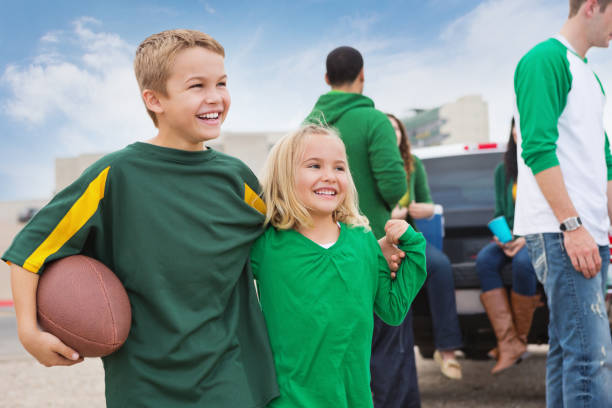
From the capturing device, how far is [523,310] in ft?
13.5

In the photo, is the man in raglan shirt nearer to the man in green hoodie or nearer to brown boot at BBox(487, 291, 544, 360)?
the man in green hoodie

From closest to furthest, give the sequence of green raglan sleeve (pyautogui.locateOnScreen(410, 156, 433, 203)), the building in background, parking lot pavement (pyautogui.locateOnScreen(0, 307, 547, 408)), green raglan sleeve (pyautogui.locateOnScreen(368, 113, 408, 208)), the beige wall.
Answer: green raglan sleeve (pyautogui.locateOnScreen(368, 113, 408, 208)), green raglan sleeve (pyautogui.locateOnScreen(410, 156, 433, 203)), parking lot pavement (pyautogui.locateOnScreen(0, 307, 547, 408)), the beige wall, the building in background

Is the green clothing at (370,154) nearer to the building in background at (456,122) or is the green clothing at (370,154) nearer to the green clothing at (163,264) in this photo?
the green clothing at (163,264)

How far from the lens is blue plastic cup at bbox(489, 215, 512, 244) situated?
4.25 meters

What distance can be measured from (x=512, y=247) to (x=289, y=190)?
237 cm

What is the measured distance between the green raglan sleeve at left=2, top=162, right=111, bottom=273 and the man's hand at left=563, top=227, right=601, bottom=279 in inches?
80.8

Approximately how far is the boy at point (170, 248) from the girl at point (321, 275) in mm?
96

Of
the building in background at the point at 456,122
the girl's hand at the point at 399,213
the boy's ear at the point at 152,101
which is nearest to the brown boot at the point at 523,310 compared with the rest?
the girl's hand at the point at 399,213

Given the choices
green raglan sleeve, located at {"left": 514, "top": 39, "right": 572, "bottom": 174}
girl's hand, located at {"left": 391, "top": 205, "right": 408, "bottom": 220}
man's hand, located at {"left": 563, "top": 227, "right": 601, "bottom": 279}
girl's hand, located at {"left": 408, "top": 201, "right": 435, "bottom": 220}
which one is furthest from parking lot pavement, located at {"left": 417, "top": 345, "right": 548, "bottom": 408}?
green raglan sleeve, located at {"left": 514, "top": 39, "right": 572, "bottom": 174}

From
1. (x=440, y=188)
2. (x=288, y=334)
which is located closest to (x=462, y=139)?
(x=440, y=188)

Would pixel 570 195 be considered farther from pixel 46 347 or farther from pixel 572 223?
pixel 46 347

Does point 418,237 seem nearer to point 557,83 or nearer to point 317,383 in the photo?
point 317,383

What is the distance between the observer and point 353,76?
370 centimetres

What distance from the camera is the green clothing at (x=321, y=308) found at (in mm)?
2229
